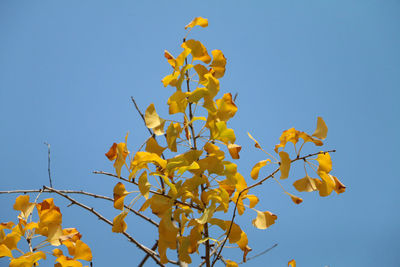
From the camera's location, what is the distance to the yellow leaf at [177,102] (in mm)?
518

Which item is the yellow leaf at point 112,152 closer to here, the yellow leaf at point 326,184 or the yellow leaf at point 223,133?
the yellow leaf at point 223,133

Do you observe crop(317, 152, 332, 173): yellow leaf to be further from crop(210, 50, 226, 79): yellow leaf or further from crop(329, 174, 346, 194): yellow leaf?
crop(210, 50, 226, 79): yellow leaf

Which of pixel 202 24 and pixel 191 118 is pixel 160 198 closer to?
pixel 191 118

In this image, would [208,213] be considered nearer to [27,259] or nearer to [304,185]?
[304,185]

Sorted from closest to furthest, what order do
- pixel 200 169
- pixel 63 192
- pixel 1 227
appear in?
pixel 200 169 → pixel 1 227 → pixel 63 192

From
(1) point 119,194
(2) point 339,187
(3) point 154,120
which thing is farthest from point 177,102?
(2) point 339,187

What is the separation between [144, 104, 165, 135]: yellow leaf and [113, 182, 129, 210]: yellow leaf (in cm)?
9

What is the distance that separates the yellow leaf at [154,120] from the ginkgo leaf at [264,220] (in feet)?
0.64

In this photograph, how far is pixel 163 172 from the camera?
0.52 meters

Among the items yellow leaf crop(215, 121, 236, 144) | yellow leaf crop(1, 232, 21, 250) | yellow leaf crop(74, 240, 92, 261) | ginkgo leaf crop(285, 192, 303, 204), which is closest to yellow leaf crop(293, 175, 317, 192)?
ginkgo leaf crop(285, 192, 303, 204)

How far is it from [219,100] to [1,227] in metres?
0.40

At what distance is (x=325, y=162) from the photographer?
54 centimetres

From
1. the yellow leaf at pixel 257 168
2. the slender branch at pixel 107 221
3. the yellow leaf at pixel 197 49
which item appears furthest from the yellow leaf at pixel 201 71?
the slender branch at pixel 107 221

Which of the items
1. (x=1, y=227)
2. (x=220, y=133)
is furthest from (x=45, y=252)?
(x=220, y=133)
